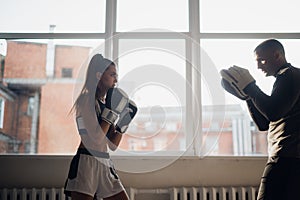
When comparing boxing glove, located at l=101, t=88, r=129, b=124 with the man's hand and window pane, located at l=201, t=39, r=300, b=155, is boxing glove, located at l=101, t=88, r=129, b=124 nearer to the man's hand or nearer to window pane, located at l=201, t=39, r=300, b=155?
the man's hand

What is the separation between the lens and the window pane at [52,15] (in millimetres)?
3449

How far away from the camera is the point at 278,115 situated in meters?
1.98

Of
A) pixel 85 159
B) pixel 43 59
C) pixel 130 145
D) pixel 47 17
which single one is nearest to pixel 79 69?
pixel 43 59

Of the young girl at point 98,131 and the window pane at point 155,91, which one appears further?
the window pane at point 155,91

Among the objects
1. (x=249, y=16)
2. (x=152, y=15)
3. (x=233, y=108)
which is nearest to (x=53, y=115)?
A: (x=152, y=15)

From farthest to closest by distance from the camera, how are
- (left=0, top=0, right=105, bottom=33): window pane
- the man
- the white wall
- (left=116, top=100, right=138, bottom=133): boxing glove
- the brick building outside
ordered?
(left=0, top=0, right=105, bottom=33): window pane → the brick building outside → the white wall → (left=116, top=100, right=138, bottom=133): boxing glove → the man

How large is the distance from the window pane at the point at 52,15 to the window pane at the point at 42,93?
0.13m

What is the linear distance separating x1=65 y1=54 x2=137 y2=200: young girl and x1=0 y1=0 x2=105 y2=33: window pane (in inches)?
45.7

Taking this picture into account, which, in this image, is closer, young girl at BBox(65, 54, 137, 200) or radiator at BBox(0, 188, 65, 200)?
young girl at BBox(65, 54, 137, 200)

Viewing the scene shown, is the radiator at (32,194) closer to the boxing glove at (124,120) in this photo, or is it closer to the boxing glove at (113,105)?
the boxing glove at (124,120)

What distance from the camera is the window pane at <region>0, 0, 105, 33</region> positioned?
3.45 metres

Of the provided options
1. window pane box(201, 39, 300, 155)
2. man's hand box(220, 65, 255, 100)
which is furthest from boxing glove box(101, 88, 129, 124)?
window pane box(201, 39, 300, 155)

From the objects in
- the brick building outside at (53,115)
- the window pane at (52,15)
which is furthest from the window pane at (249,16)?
the window pane at (52,15)

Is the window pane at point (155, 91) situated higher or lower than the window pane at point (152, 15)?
lower
